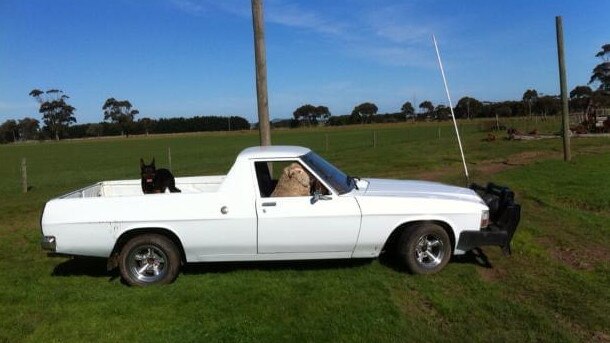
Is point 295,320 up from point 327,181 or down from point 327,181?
down

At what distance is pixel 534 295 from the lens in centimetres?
559

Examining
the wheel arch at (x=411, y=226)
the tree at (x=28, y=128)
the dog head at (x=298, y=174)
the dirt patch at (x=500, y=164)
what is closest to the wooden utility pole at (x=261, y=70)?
the dog head at (x=298, y=174)

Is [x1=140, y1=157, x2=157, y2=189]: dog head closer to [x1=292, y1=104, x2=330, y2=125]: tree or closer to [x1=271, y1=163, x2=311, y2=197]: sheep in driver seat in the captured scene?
[x1=271, y1=163, x2=311, y2=197]: sheep in driver seat

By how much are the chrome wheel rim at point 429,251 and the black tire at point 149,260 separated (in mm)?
2659

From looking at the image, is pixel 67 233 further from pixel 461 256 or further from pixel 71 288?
pixel 461 256

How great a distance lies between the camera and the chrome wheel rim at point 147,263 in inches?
249

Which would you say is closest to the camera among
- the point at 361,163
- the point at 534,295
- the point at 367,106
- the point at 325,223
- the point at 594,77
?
the point at 534,295

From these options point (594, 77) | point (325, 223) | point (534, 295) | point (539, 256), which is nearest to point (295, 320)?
point (325, 223)

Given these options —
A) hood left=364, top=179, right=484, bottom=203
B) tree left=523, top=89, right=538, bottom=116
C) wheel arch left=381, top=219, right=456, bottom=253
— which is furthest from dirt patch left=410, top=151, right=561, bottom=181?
tree left=523, top=89, right=538, bottom=116

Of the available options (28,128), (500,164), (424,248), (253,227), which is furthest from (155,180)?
(28,128)

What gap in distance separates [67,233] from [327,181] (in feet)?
9.45

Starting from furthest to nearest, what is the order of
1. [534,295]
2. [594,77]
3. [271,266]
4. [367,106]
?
[367,106], [594,77], [271,266], [534,295]

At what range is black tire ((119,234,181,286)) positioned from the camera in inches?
247

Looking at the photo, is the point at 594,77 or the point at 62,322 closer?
the point at 62,322
